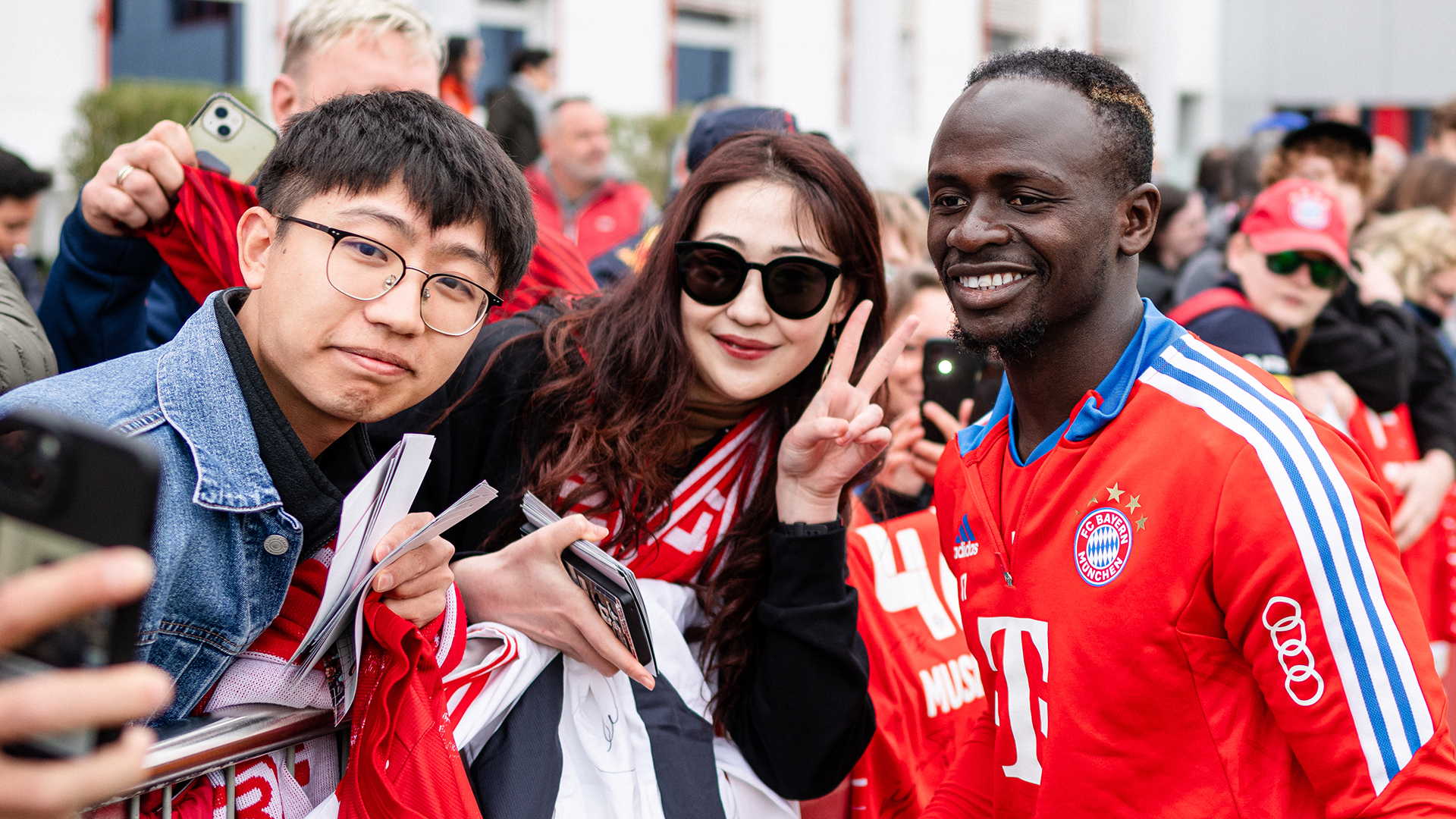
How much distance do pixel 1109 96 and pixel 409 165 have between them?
1.20m

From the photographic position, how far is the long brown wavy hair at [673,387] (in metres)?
2.41

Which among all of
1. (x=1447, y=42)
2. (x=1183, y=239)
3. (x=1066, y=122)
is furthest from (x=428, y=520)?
(x=1447, y=42)

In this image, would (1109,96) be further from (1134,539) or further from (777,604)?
(777,604)

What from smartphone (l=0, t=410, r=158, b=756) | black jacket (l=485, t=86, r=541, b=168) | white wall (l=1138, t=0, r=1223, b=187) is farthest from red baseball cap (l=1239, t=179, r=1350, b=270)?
white wall (l=1138, t=0, r=1223, b=187)

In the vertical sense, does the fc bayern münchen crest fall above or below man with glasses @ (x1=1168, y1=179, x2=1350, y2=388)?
below

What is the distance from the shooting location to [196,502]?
64.2 inches

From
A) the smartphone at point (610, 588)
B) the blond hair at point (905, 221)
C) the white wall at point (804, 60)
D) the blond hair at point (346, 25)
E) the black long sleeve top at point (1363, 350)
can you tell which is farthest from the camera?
the white wall at point (804, 60)

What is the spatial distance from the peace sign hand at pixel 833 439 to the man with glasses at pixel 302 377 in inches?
27.9

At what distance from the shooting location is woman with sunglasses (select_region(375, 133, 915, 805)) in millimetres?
2307

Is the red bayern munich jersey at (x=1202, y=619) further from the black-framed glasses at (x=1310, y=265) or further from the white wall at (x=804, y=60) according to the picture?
the white wall at (x=804, y=60)

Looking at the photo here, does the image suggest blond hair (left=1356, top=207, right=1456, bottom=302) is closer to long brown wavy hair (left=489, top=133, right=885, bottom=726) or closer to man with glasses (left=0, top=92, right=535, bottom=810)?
long brown wavy hair (left=489, top=133, right=885, bottom=726)

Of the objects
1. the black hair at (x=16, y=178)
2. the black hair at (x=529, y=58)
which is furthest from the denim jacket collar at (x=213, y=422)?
the black hair at (x=529, y=58)

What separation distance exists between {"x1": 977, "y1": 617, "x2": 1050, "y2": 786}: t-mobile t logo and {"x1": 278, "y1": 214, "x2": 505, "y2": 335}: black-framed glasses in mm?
1090

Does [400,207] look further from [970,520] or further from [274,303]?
[970,520]
